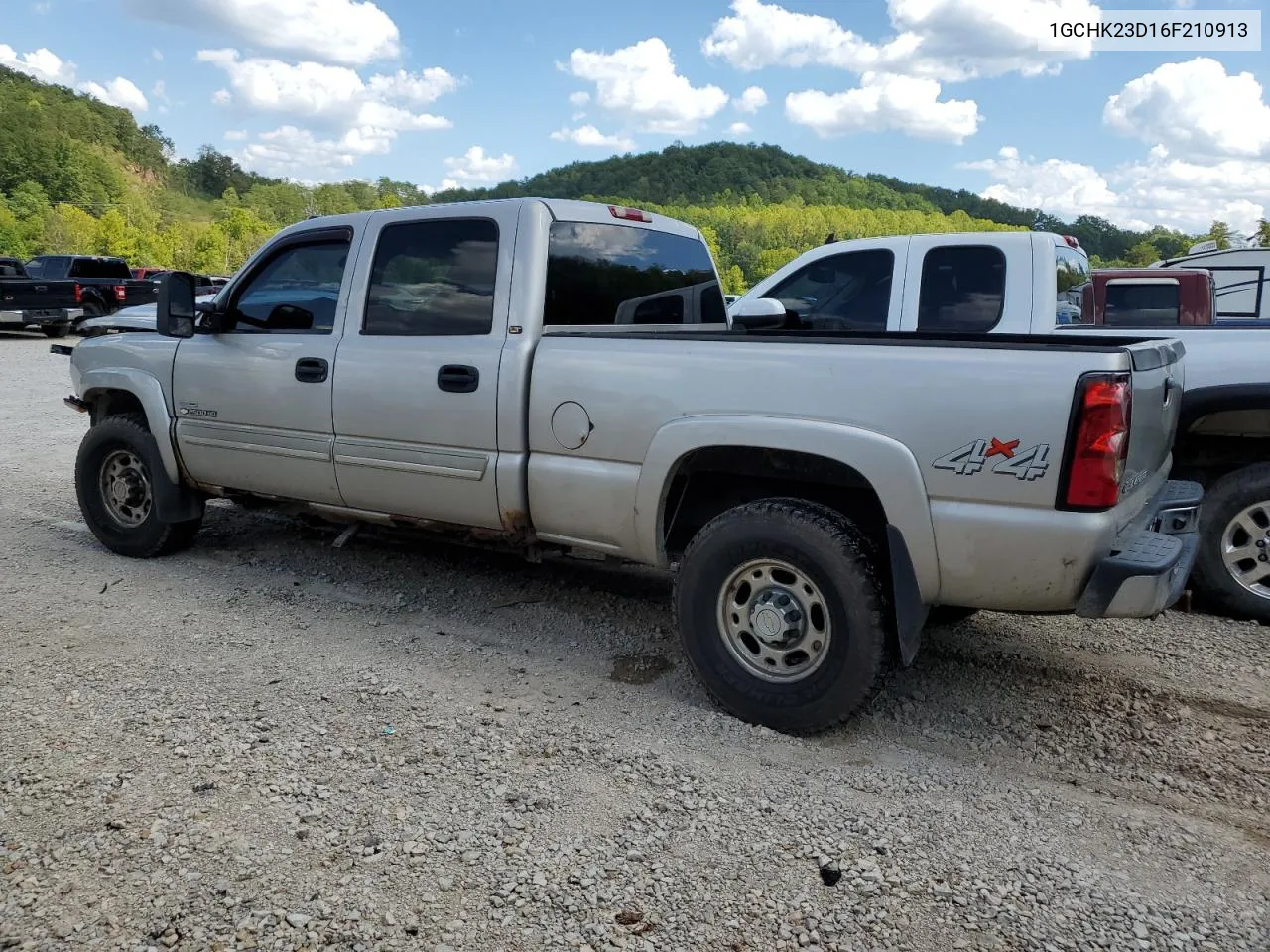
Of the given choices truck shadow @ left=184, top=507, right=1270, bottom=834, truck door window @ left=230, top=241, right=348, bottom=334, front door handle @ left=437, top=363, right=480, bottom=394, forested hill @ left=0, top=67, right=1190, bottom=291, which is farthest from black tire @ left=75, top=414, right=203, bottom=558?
forested hill @ left=0, top=67, right=1190, bottom=291

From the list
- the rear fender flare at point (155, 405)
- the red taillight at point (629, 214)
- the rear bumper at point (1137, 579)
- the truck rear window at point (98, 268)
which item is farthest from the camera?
the truck rear window at point (98, 268)

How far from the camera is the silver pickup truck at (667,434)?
115 inches

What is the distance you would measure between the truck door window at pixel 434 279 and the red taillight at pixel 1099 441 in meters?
2.36

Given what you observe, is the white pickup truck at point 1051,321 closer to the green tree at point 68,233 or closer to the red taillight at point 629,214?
the red taillight at point 629,214

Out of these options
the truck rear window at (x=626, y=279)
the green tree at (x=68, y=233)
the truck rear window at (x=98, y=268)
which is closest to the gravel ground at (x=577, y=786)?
the truck rear window at (x=626, y=279)

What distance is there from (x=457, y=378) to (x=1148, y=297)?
5586 millimetres

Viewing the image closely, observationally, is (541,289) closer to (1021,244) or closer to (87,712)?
(87,712)

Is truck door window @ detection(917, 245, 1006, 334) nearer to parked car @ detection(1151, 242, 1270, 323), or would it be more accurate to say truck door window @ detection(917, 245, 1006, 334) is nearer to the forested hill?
parked car @ detection(1151, 242, 1270, 323)

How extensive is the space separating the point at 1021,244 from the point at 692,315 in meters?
2.09

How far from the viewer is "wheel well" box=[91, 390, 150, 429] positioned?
18.0 ft

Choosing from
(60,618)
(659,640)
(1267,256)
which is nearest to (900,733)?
(659,640)

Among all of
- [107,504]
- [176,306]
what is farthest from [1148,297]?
[107,504]

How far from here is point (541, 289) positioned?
4.04 metres

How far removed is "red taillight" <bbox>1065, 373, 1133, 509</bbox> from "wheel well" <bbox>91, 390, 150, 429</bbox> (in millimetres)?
4842
